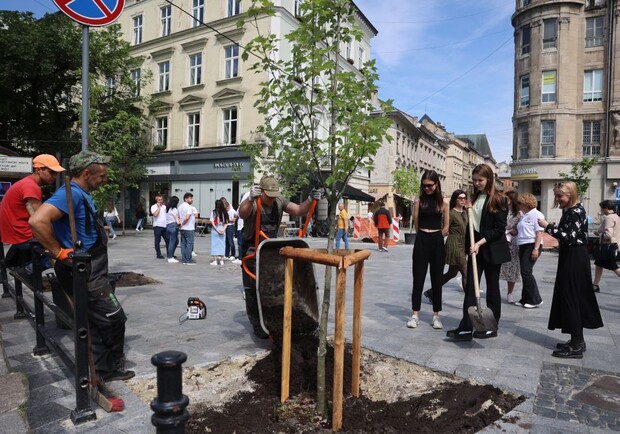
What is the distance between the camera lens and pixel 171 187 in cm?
2934

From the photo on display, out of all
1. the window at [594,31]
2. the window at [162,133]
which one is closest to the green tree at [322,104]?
the window at [162,133]

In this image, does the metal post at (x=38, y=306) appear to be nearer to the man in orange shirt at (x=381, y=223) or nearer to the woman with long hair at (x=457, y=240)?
the woman with long hair at (x=457, y=240)

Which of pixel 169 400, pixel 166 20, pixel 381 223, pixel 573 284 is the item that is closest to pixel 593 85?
pixel 381 223

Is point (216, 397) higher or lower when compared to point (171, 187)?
lower

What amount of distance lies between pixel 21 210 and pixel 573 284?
245 inches

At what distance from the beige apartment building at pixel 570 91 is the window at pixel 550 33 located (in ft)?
0.22

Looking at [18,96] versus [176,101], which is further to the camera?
[176,101]

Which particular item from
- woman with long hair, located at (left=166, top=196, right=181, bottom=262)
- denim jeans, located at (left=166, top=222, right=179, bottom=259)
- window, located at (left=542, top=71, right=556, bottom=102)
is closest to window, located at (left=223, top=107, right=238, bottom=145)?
woman with long hair, located at (left=166, top=196, right=181, bottom=262)

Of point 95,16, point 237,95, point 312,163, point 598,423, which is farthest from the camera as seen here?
point 237,95

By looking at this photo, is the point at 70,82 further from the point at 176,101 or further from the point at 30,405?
the point at 30,405

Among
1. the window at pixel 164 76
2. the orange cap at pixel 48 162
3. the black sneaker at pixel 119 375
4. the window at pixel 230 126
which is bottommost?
the black sneaker at pixel 119 375

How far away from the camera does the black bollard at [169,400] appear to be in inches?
66.1

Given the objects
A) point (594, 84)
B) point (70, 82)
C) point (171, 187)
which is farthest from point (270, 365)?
point (594, 84)

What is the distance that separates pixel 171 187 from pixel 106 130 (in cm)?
1261
